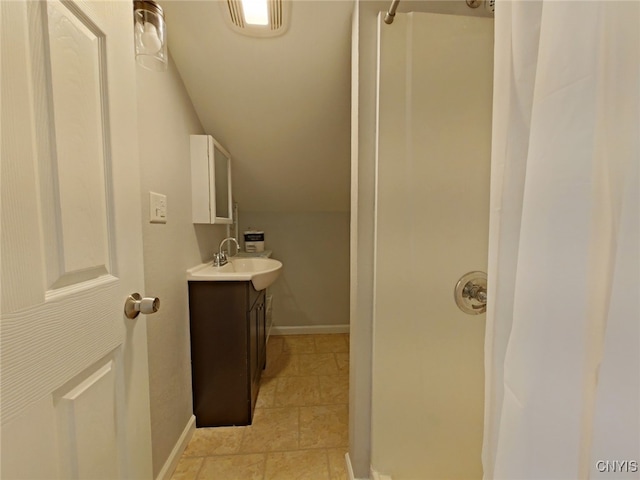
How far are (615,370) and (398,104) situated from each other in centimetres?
91

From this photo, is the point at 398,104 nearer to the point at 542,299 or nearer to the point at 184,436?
the point at 542,299

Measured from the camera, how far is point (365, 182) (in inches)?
39.2

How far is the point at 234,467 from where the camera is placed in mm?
1190

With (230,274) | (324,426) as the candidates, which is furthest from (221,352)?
(324,426)

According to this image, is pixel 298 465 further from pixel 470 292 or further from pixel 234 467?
pixel 470 292

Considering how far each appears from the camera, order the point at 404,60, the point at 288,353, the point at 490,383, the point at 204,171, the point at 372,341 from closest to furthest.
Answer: the point at 490,383, the point at 404,60, the point at 372,341, the point at 204,171, the point at 288,353

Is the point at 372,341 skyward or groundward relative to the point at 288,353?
skyward

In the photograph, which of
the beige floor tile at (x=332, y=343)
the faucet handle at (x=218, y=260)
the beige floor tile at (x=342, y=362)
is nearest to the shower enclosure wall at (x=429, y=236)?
the beige floor tile at (x=342, y=362)

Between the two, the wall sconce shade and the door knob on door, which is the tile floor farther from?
the wall sconce shade

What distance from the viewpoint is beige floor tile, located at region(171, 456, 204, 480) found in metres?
1.15

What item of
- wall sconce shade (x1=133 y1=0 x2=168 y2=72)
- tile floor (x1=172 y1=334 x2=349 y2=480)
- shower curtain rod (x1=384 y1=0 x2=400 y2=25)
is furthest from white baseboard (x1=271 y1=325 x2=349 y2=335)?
shower curtain rod (x1=384 y1=0 x2=400 y2=25)

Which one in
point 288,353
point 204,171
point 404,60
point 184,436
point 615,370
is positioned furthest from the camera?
point 288,353

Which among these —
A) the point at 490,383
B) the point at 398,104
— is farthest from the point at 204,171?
the point at 490,383

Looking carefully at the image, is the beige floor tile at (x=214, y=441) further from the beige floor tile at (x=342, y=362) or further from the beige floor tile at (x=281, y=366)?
the beige floor tile at (x=342, y=362)
